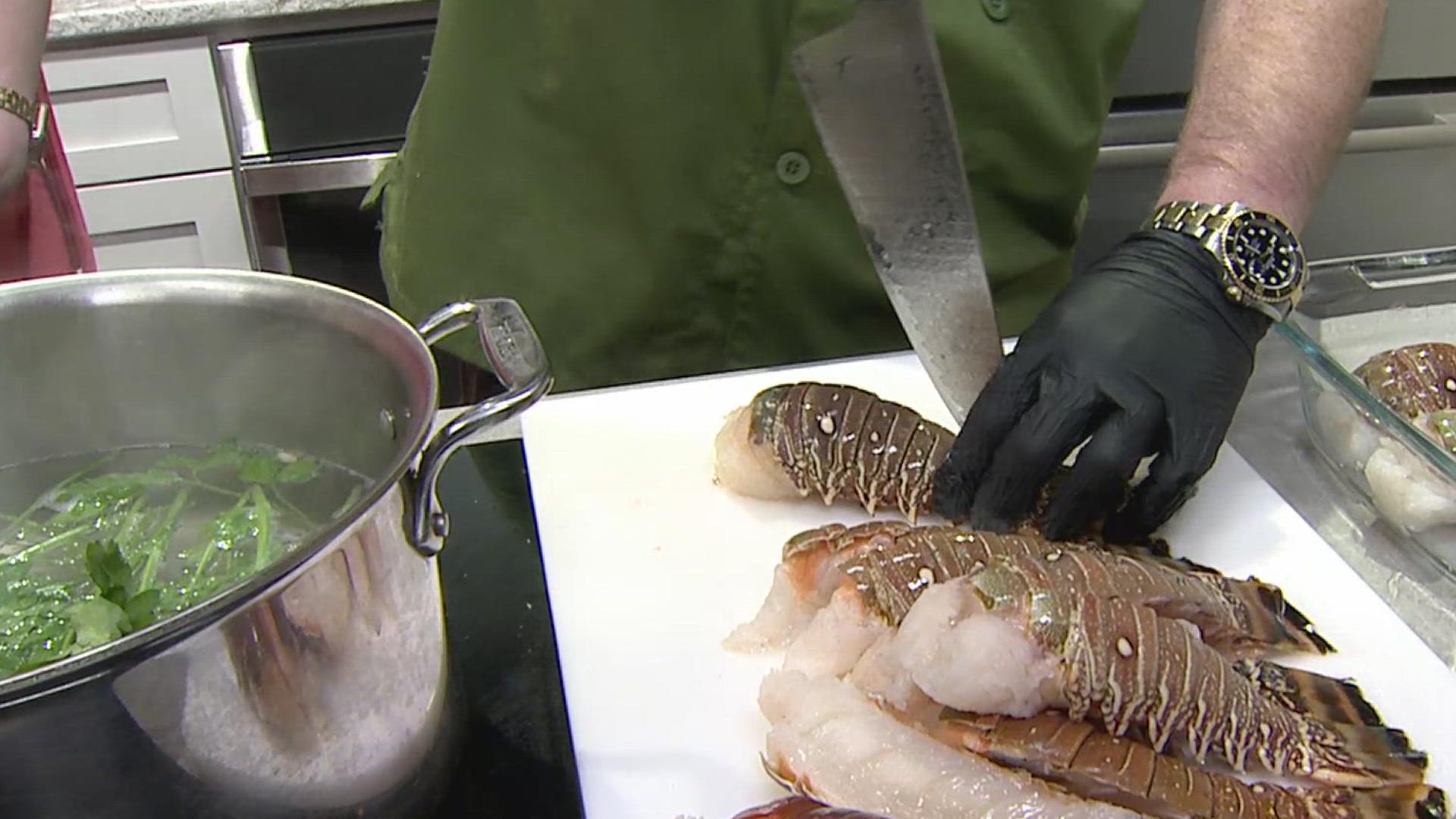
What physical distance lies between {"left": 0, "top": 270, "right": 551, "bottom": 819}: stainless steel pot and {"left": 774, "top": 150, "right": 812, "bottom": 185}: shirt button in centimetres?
72

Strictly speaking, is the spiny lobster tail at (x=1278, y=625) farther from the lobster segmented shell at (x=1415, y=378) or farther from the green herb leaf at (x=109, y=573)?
the green herb leaf at (x=109, y=573)

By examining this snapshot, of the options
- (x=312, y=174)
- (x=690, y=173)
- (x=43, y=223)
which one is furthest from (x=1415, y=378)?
(x=312, y=174)

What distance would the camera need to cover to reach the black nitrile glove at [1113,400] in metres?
1.17

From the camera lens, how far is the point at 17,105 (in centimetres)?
161

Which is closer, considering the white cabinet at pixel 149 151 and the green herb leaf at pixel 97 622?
the green herb leaf at pixel 97 622

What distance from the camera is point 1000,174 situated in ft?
5.31

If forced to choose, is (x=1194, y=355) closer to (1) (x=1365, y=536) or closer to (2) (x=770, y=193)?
(1) (x=1365, y=536)

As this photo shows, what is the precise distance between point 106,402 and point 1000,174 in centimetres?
115

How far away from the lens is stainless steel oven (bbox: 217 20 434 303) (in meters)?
2.47

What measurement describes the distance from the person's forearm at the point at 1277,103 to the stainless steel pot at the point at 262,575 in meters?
0.90

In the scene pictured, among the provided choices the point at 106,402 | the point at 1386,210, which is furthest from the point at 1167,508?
the point at 1386,210

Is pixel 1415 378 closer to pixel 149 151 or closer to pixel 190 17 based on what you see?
pixel 190 17

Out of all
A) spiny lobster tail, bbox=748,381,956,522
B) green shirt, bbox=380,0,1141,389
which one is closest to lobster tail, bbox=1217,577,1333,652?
spiny lobster tail, bbox=748,381,956,522

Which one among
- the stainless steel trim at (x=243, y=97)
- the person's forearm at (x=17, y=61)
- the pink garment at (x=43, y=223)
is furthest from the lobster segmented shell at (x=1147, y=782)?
the stainless steel trim at (x=243, y=97)
